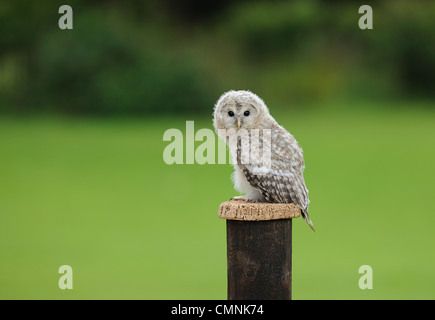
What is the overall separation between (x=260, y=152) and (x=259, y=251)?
2.33ft

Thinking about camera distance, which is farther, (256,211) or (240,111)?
(240,111)

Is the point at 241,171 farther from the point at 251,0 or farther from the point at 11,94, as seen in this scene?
the point at 251,0

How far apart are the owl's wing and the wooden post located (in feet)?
0.97

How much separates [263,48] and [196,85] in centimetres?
356

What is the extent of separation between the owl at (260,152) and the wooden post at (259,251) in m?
0.33

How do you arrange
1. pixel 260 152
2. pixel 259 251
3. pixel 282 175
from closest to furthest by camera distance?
pixel 259 251 < pixel 282 175 < pixel 260 152

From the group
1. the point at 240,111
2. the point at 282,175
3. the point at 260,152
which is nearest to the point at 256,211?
the point at 282,175

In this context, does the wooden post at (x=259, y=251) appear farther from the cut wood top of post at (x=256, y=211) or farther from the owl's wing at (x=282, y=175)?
the owl's wing at (x=282, y=175)

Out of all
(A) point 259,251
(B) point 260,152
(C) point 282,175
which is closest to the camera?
(A) point 259,251

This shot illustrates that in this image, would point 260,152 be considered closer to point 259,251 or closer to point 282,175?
point 282,175

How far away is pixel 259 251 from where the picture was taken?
3.21 meters

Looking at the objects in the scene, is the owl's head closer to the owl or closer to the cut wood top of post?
the owl

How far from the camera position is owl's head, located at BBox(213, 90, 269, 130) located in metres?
3.77

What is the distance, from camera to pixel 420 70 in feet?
76.6
